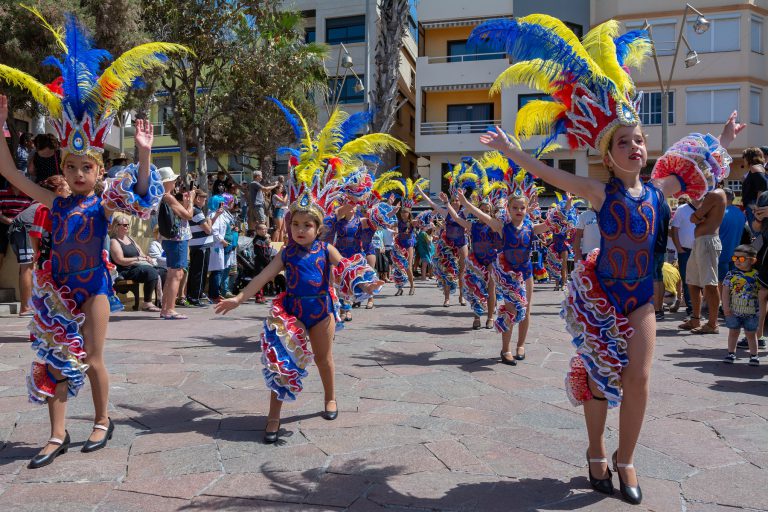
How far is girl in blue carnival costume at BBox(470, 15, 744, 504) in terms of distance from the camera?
11.3 ft

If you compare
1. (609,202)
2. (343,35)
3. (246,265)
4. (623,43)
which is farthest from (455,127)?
(609,202)

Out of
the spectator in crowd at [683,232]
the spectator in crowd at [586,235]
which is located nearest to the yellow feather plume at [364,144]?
the spectator in crowd at [586,235]

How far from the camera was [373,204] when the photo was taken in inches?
407

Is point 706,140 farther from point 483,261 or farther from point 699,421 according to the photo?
point 483,261

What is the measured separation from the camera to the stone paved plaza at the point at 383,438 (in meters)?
3.41

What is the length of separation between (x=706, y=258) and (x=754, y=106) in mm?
22107

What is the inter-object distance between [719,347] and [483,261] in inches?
114

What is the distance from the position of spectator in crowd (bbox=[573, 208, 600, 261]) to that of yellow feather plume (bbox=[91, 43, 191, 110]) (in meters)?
7.47

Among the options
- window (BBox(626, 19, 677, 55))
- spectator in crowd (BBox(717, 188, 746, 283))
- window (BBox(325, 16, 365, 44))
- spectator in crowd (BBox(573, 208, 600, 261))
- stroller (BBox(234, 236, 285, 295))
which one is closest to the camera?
spectator in crowd (BBox(717, 188, 746, 283))

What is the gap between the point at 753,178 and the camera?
8977mm

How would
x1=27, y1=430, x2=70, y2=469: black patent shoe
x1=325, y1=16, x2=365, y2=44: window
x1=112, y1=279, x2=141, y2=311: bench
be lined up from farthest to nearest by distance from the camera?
x1=325, y1=16, x2=365, y2=44: window < x1=112, y1=279, x2=141, y2=311: bench < x1=27, y1=430, x2=70, y2=469: black patent shoe

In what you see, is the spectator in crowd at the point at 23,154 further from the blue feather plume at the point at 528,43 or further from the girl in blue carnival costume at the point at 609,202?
the girl in blue carnival costume at the point at 609,202

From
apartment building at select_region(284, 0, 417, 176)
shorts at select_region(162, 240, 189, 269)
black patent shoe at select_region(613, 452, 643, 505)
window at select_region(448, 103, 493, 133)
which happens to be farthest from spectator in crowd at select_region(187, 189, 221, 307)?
window at select_region(448, 103, 493, 133)

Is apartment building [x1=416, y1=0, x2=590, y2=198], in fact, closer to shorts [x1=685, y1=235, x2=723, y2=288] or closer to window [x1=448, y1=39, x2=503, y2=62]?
window [x1=448, y1=39, x2=503, y2=62]
